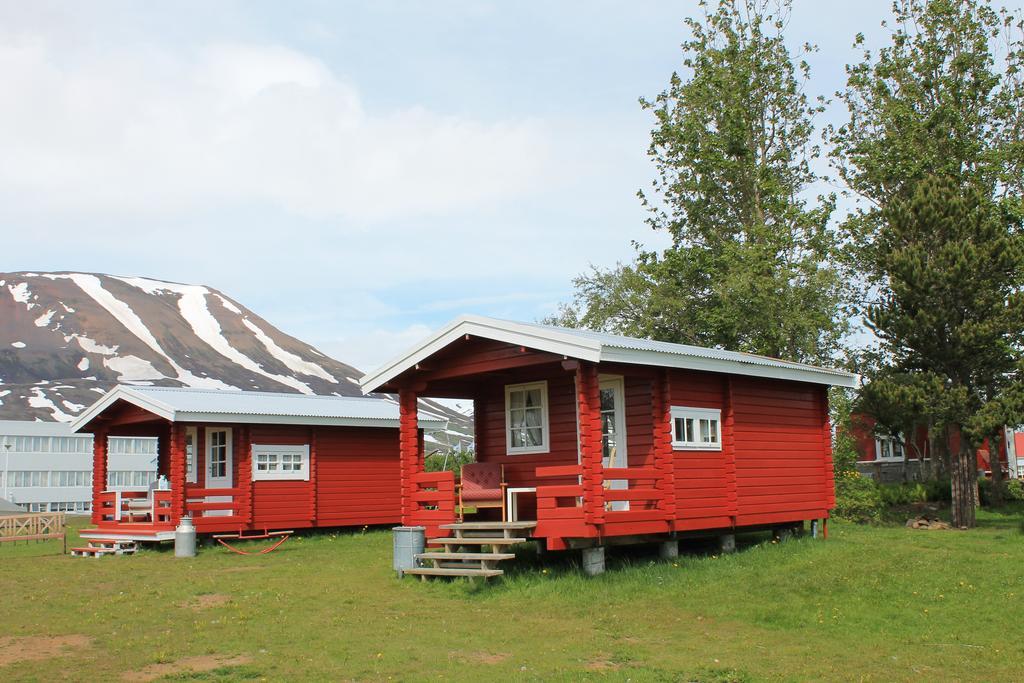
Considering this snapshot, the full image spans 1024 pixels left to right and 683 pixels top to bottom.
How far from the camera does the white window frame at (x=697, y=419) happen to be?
15758 mm

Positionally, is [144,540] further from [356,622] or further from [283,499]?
[356,622]

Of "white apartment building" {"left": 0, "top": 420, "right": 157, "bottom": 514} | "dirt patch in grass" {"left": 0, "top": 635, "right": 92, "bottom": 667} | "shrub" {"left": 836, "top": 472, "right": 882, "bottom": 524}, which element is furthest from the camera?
"white apartment building" {"left": 0, "top": 420, "right": 157, "bottom": 514}

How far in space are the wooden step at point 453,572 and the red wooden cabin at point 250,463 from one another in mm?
7768

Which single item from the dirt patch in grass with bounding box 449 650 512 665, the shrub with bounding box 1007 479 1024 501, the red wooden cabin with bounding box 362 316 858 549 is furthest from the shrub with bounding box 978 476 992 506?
the dirt patch in grass with bounding box 449 650 512 665

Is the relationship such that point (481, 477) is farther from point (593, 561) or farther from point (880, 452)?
point (880, 452)

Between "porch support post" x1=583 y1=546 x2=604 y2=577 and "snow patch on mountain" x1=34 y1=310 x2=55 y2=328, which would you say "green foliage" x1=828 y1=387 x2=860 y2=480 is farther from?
"snow patch on mountain" x1=34 y1=310 x2=55 y2=328

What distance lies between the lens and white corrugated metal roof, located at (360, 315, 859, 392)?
14133mm

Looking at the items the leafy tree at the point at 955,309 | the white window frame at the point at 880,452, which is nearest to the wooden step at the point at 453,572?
the leafy tree at the point at 955,309

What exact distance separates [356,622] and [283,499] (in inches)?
460

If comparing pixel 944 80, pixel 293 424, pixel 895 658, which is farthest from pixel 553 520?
pixel 944 80

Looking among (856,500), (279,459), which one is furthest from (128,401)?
(856,500)

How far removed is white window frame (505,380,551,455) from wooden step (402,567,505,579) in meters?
3.17

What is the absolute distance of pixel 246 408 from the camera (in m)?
22.4

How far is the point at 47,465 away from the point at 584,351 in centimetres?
6181
